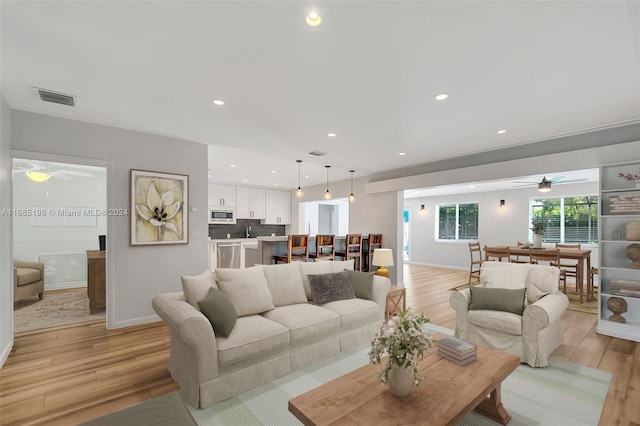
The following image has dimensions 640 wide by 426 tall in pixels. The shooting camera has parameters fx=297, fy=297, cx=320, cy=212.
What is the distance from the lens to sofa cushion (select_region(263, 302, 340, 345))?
2.71 m

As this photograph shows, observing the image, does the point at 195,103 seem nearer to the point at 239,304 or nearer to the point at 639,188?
the point at 239,304

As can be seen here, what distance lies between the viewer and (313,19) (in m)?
1.81

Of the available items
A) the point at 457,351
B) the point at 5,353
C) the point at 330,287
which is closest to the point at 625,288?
the point at 457,351

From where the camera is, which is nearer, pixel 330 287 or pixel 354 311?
pixel 354 311

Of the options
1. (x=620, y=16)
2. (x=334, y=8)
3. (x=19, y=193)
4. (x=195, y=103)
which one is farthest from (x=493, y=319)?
(x=19, y=193)

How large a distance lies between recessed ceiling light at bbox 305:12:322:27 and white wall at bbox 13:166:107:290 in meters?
5.91

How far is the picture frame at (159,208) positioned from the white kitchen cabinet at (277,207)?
15.4ft

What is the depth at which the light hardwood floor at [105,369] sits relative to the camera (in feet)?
7.27

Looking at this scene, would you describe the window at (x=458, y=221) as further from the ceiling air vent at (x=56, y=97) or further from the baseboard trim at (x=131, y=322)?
the ceiling air vent at (x=56, y=97)

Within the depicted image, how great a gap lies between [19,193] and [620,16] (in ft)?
28.6

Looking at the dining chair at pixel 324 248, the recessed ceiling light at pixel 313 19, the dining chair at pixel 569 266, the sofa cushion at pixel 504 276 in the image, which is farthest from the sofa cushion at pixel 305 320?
the dining chair at pixel 569 266

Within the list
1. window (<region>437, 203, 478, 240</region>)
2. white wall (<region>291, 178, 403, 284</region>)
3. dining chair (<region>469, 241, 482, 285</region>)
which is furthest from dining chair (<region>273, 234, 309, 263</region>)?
window (<region>437, 203, 478, 240</region>)

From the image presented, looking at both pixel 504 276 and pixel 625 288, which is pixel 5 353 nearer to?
pixel 504 276

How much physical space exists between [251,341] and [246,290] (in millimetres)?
610
